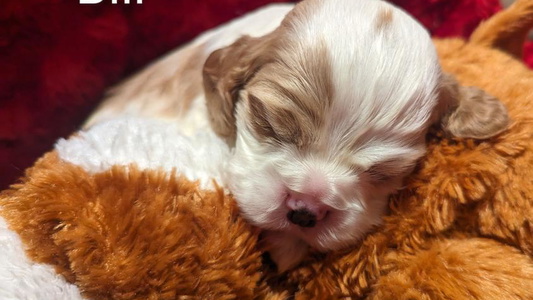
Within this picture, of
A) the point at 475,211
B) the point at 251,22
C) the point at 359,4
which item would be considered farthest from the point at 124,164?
the point at 251,22

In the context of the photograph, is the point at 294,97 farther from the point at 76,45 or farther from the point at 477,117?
the point at 76,45

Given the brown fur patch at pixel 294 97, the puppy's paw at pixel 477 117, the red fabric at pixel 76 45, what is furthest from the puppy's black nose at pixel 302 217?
the red fabric at pixel 76 45

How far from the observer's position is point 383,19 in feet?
3.81

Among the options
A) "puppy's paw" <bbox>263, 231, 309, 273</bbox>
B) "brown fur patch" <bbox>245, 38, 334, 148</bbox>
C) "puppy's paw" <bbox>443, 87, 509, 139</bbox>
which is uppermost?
"brown fur patch" <bbox>245, 38, 334, 148</bbox>


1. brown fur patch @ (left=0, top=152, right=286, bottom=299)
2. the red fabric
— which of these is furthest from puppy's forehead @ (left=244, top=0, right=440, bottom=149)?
the red fabric

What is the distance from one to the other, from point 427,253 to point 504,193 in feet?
0.68

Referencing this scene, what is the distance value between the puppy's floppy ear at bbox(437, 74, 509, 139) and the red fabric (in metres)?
0.90

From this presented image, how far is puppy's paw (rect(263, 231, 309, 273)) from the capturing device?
46.0 inches

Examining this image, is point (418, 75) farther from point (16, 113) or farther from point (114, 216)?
point (16, 113)

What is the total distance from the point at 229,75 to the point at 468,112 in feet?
1.81

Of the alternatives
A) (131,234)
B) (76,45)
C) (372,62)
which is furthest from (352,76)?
(76,45)

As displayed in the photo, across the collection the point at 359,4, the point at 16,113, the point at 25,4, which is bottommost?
the point at 16,113

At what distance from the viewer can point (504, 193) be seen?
114cm

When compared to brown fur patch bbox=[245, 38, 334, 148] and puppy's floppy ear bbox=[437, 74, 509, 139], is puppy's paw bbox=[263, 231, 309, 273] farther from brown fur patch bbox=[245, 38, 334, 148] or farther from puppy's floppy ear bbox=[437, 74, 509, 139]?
puppy's floppy ear bbox=[437, 74, 509, 139]
